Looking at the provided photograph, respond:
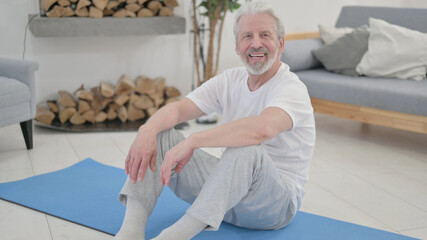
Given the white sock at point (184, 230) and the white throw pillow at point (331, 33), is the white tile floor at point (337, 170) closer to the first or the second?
the white sock at point (184, 230)

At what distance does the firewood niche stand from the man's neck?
6.50 feet

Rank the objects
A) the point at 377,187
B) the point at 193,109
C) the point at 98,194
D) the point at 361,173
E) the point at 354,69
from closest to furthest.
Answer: the point at 193,109
the point at 98,194
the point at 377,187
the point at 361,173
the point at 354,69

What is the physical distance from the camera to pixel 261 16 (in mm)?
1888

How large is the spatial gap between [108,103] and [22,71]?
97cm

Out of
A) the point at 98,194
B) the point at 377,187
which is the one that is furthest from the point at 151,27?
the point at 377,187

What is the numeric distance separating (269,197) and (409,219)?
2.84ft

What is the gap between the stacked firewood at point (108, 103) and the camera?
12.7 ft

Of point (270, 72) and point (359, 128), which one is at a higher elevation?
point (270, 72)

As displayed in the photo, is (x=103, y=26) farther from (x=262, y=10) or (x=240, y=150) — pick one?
(x=240, y=150)

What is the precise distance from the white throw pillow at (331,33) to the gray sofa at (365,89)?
6 cm

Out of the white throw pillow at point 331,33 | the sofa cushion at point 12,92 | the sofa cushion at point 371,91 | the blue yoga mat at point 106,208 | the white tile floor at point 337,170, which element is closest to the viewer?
the blue yoga mat at point 106,208

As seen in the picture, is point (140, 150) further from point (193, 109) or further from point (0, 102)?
point (0, 102)

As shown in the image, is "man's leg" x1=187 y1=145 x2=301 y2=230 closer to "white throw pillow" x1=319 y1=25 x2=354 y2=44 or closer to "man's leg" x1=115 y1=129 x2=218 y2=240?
"man's leg" x1=115 y1=129 x2=218 y2=240

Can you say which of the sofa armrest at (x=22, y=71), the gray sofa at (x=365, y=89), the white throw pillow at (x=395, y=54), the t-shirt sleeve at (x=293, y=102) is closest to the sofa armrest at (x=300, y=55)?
the gray sofa at (x=365, y=89)
